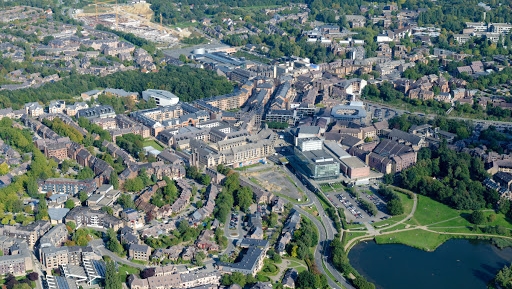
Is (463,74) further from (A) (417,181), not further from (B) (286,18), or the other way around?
(B) (286,18)

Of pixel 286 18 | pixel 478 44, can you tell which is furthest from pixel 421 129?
pixel 286 18

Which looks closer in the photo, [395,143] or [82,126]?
[395,143]

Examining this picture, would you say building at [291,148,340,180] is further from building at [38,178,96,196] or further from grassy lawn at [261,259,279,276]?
building at [38,178,96,196]

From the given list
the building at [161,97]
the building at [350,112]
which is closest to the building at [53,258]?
the building at [161,97]

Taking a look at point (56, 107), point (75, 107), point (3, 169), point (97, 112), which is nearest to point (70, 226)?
point (3, 169)

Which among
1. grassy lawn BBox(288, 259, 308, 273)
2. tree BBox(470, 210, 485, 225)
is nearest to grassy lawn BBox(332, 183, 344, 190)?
Result: tree BBox(470, 210, 485, 225)
